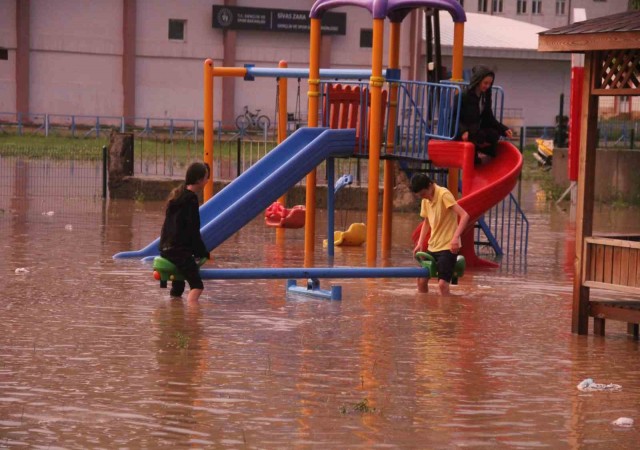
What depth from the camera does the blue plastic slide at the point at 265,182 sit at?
1509 centimetres

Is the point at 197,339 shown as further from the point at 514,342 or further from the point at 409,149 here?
the point at 409,149

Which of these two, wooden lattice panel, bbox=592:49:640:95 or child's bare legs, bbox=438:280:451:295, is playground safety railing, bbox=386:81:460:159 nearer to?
child's bare legs, bbox=438:280:451:295

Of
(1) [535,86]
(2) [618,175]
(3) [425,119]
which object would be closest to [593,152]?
(3) [425,119]

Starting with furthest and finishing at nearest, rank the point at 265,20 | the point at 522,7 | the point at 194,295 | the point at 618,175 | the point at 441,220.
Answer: the point at 522,7
the point at 265,20
the point at 618,175
the point at 441,220
the point at 194,295

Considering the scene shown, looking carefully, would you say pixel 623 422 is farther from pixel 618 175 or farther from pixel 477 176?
→ pixel 618 175

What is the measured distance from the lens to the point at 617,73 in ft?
36.9

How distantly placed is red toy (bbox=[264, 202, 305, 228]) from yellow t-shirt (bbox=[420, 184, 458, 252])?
6.50m

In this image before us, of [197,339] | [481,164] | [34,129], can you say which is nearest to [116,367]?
[197,339]

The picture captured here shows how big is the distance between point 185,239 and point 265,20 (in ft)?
155

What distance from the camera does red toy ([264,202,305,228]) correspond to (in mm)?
20172

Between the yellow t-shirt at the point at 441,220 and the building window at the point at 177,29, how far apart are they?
45.3 m

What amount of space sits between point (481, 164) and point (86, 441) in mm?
10265

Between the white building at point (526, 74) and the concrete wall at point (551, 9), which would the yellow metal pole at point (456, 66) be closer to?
the white building at point (526, 74)

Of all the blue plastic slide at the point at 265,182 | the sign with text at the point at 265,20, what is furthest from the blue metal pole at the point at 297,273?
the sign with text at the point at 265,20
